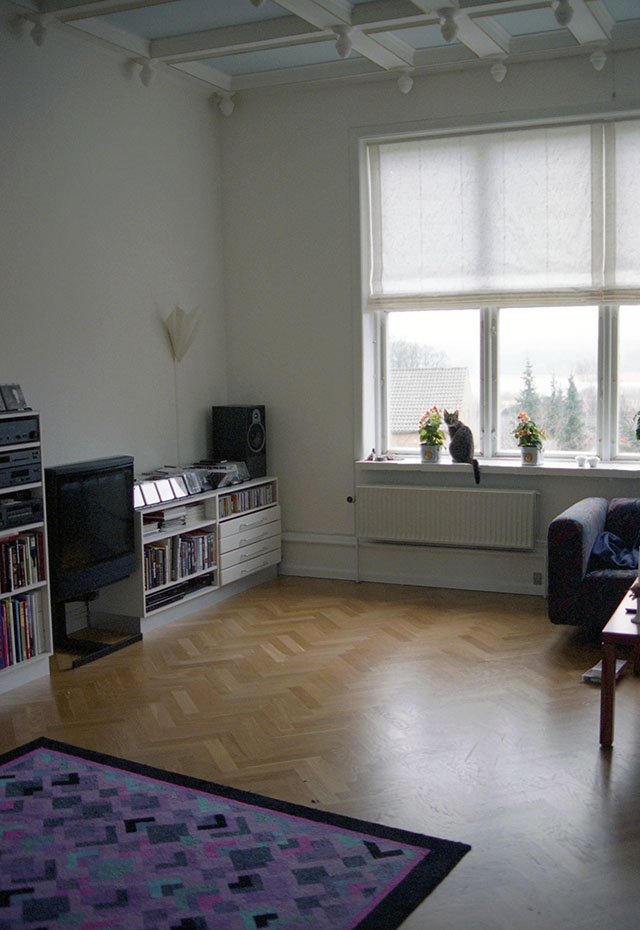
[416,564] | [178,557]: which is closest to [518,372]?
[416,564]

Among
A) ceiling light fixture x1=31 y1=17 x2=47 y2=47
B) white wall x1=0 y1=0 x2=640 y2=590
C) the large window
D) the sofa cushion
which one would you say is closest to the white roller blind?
the large window

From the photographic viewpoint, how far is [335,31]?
5.11m

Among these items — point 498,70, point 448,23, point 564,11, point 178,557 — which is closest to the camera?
point 564,11

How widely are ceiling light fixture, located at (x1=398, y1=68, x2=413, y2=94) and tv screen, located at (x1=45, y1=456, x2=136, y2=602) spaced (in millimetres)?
2877

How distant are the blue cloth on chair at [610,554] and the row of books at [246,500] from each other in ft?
7.32

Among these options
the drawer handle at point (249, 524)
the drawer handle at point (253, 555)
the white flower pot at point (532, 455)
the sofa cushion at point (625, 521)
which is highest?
the white flower pot at point (532, 455)

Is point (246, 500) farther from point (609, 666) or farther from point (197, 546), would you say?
point (609, 666)

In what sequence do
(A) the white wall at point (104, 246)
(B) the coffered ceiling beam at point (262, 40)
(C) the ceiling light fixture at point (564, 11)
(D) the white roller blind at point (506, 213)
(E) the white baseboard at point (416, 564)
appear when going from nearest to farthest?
(C) the ceiling light fixture at point (564, 11)
(A) the white wall at point (104, 246)
(B) the coffered ceiling beam at point (262, 40)
(D) the white roller blind at point (506, 213)
(E) the white baseboard at point (416, 564)

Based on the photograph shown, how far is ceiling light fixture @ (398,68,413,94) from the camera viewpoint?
5840mm

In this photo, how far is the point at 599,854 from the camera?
114 inches

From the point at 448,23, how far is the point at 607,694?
3417 mm

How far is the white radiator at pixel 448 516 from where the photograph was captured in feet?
19.4

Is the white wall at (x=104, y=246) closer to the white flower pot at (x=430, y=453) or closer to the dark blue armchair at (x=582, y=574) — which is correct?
the white flower pot at (x=430, y=453)

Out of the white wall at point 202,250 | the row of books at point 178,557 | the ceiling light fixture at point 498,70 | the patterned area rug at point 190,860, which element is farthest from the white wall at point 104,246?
the patterned area rug at point 190,860
